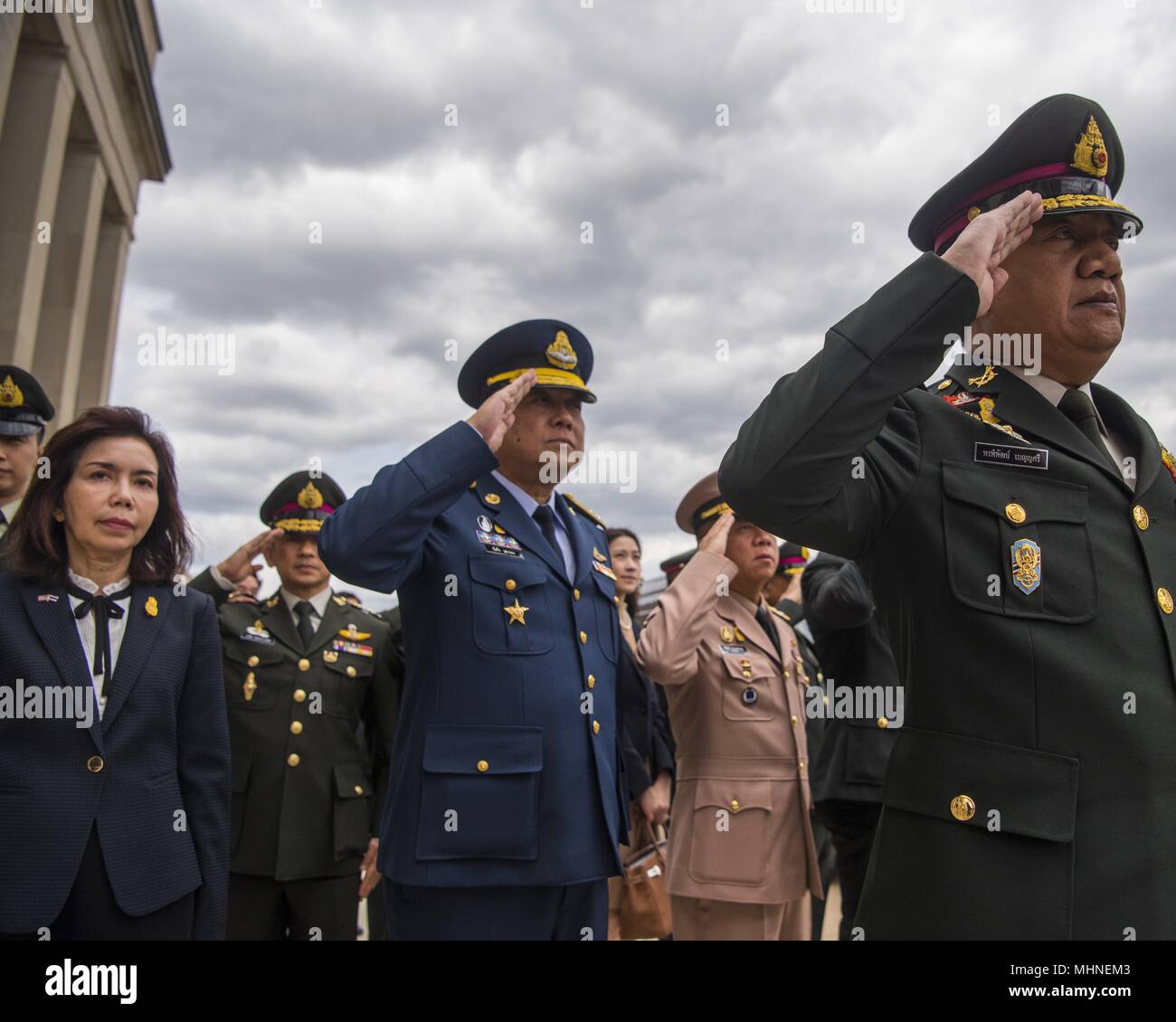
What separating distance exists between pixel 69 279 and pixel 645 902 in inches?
602

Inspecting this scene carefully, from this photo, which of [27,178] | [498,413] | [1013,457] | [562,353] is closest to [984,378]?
[1013,457]

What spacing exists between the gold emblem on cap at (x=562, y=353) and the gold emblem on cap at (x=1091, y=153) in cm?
189

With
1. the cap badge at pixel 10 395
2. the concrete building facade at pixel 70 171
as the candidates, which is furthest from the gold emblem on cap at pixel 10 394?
the concrete building facade at pixel 70 171

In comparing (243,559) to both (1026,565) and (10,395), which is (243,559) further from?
(1026,565)

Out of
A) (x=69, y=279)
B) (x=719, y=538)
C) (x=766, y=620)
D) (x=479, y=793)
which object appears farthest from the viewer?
(x=69, y=279)

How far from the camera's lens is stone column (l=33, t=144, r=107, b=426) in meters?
15.5

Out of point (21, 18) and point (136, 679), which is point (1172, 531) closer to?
point (136, 679)

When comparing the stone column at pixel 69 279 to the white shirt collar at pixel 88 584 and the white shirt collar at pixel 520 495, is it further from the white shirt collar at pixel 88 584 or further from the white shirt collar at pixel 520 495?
the white shirt collar at pixel 520 495

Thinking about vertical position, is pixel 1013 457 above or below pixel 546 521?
below

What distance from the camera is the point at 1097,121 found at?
7.20 feet

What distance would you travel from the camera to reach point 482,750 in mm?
2756

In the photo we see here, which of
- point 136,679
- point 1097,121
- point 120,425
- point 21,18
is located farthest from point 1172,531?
point 21,18

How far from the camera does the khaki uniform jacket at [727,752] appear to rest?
398cm
